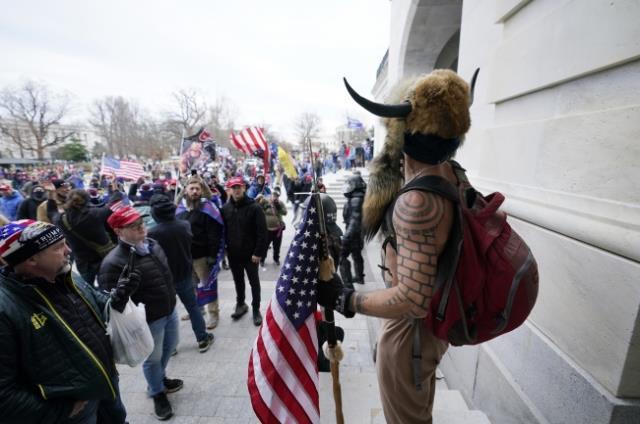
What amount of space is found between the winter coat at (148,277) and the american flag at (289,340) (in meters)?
1.73

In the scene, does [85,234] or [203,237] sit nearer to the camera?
[85,234]

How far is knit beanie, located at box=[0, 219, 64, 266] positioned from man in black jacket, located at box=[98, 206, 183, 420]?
32.9 inches

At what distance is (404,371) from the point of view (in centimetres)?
176

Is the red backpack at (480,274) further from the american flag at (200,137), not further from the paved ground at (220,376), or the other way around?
the american flag at (200,137)

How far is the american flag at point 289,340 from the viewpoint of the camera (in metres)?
1.69

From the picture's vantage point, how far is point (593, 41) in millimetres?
1739

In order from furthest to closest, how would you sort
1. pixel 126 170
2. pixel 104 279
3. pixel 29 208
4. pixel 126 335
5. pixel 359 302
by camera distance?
1. pixel 126 170
2. pixel 29 208
3. pixel 104 279
4. pixel 126 335
5. pixel 359 302

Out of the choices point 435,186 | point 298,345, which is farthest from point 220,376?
point 435,186

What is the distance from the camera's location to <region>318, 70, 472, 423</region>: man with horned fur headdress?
1320 mm

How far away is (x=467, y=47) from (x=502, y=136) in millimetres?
1693

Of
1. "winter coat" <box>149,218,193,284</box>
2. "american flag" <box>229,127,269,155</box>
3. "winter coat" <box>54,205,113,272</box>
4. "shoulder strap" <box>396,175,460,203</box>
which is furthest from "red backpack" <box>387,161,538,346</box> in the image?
"american flag" <box>229,127,269,155</box>

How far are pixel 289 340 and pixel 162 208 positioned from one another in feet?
8.77

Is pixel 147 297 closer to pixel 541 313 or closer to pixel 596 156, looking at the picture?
pixel 541 313

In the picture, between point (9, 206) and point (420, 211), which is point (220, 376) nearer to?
point (420, 211)
